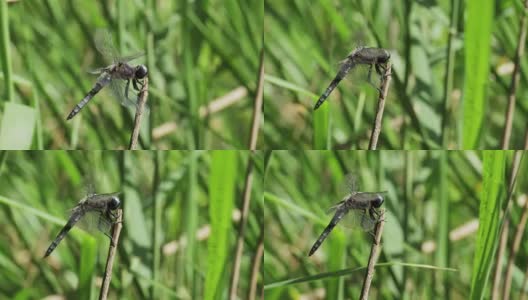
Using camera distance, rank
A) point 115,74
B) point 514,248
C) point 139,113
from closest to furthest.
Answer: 1. point 139,113
2. point 115,74
3. point 514,248

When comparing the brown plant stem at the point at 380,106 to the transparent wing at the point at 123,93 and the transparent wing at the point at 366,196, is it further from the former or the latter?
the transparent wing at the point at 123,93

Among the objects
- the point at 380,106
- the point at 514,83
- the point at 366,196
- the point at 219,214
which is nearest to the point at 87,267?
the point at 219,214

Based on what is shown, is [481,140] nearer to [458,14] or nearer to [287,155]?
[458,14]

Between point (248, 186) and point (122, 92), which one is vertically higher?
point (122, 92)

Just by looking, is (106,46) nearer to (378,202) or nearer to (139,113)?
(139,113)

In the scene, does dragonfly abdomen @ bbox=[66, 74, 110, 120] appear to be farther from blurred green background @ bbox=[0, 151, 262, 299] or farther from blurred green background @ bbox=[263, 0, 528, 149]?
blurred green background @ bbox=[263, 0, 528, 149]

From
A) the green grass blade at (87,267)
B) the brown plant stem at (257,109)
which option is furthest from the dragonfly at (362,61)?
the green grass blade at (87,267)
